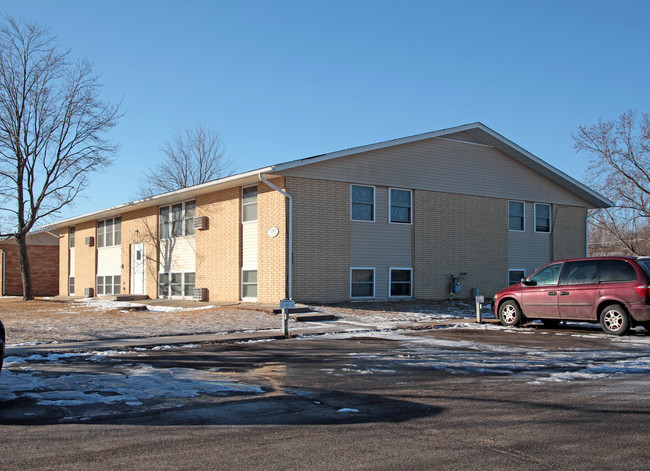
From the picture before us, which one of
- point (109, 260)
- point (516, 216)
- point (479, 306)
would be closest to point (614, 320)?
point (479, 306)

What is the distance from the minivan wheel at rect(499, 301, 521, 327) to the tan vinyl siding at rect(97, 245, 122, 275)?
20.6m

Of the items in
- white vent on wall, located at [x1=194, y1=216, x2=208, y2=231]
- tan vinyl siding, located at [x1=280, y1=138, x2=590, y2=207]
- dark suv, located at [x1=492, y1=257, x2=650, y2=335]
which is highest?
tan vinyl siding, located at [x1=280, y1=138, x2=590, y2=207]

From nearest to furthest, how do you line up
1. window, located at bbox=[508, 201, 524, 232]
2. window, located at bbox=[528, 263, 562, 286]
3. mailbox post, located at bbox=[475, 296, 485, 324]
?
window, located at bbox=[528, 263, 562, 286]
mailbox post, located at bbox=[475, 296, 485, 324]
window, located at bbox=[508, 201, 524, 232]

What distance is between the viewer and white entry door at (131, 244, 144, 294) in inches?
1152

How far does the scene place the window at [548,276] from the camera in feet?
51.1

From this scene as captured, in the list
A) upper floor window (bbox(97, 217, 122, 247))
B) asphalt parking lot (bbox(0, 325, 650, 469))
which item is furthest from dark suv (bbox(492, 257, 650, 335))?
upper floor window (bbox(97, 217, 122, 247))

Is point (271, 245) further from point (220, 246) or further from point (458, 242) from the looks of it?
point (458, 242)

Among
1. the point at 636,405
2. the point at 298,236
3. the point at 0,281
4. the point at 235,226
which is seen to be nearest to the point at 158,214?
the point at 235,226

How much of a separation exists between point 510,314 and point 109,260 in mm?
22401

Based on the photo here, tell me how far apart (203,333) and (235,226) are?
27.8 feet

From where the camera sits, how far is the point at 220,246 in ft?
77.5

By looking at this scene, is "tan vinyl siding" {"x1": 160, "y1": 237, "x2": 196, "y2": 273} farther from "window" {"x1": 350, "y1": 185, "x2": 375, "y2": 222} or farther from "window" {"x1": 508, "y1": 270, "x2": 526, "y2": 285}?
"window" {"x1": 508, "y1": 270, "x2": 526, "y2": 285}

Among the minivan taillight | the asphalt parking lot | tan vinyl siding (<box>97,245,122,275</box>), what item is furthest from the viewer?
tan vinyl siding (<box>97,245,122,275</box>)

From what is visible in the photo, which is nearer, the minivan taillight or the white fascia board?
the minivan taillight
